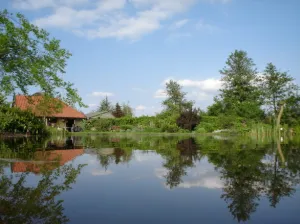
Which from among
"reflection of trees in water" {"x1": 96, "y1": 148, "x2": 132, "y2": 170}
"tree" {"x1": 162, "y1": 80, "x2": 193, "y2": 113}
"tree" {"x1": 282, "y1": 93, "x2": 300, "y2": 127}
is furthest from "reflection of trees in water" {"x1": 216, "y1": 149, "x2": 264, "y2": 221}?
"tree" {"x1": 162, "y1": 80, "x2": 193, "y2": 113}

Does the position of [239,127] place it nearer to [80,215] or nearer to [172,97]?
[172,97]

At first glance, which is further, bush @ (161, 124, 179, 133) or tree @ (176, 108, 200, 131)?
tree @ (176, 108, 200, 131)

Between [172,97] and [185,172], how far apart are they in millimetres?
47013

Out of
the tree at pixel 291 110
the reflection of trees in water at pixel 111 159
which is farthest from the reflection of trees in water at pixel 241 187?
the tree at pixel 291 110

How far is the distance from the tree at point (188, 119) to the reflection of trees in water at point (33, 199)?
29.8m

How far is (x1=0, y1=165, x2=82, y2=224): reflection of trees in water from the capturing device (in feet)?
11.4

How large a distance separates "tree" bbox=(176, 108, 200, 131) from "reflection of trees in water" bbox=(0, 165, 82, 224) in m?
29.8

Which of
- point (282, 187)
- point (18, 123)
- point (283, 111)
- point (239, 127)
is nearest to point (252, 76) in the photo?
point (283, 111)

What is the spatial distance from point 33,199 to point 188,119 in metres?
31.9

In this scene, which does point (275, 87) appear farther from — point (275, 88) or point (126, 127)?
point (126, 127)

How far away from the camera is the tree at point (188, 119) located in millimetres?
35500

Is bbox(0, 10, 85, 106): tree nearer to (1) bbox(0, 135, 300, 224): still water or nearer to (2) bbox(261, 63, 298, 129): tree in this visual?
(1) bbox(0, 135, 300, 224): still water

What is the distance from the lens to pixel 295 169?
280 inches

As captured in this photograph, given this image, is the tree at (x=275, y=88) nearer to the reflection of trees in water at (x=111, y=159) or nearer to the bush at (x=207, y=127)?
the bush at (x=207, y=127)
